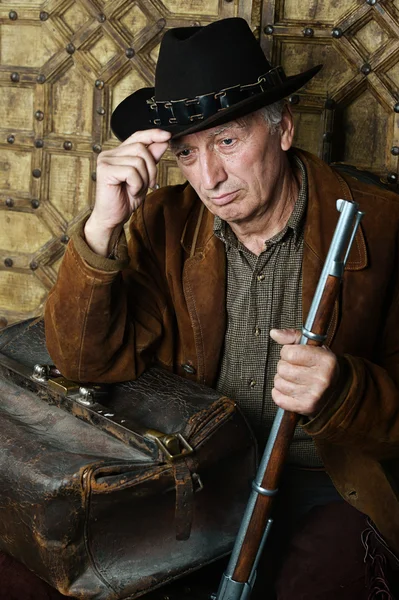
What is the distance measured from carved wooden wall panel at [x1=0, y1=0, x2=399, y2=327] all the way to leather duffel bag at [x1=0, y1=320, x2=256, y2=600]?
1.37 m

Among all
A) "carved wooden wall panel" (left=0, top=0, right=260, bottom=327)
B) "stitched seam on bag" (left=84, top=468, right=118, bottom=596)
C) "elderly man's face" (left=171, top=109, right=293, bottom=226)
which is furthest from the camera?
"carved wooden wall panel" (left=0, top=0, right=260, bottom=327)

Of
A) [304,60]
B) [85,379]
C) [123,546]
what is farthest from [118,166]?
[304,60]

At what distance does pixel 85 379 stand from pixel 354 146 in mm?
1435

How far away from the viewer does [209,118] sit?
215 centimetres

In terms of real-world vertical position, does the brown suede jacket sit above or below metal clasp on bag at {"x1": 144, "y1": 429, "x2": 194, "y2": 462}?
above

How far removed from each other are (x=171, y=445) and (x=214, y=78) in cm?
98

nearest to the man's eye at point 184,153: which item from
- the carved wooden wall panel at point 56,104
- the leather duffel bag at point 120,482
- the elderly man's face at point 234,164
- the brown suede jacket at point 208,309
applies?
the elderly man's face at point 234,164

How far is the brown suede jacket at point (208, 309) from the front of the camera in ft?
7.22

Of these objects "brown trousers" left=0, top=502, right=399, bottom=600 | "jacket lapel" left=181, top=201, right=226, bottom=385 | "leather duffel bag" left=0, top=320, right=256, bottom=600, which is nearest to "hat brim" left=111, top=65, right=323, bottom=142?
"jacket lapel" left=181, top=201, right=226, bottom=385

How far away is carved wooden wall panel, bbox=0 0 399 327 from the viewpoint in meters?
3.02

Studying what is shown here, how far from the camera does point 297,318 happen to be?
2.39m

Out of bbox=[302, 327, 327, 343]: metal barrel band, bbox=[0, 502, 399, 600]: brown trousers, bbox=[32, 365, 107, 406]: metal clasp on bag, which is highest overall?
bbox=[302, 327, 327, 343]: metal barrel band

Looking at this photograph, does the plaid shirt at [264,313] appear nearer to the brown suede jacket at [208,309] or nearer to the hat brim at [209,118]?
the brown suede jacket at [208,309]

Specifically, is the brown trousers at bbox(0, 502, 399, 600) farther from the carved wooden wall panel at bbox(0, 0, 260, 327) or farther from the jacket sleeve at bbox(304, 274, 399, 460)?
the carved wooden wall panel at bbox(0, 0, 260, 327)
